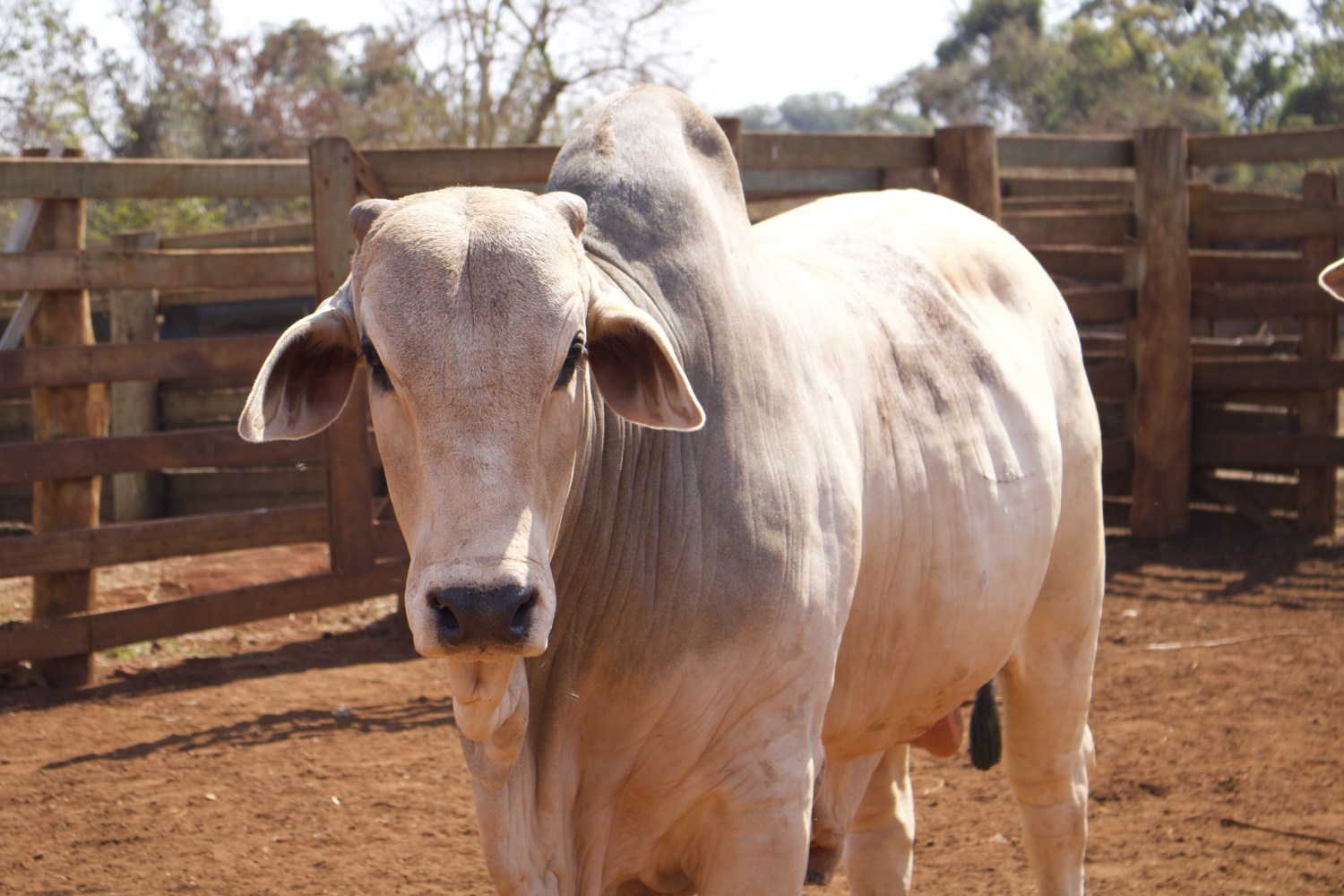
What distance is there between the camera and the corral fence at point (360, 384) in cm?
591

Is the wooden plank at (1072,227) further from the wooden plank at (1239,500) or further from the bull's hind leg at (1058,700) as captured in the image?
the bull's hind leg at (1058,700)

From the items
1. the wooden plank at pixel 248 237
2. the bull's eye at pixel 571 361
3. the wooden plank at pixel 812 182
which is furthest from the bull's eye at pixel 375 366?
the wooden plank at pixel 248 237

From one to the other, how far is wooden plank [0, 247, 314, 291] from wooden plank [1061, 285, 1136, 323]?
14.4ft

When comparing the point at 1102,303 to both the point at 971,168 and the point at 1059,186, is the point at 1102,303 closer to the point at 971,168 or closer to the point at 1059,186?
the point at 971,168

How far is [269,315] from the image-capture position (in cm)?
1028

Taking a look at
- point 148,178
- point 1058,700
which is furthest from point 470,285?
point 148,178

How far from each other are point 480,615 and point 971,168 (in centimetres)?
572

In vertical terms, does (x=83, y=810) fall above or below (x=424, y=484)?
below

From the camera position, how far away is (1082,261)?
30.3 ft

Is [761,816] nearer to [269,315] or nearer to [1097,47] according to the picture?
[269,315]

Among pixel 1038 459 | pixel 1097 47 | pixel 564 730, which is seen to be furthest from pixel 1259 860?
pixel 1097 47

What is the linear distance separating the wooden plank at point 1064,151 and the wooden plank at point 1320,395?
113 centimetres

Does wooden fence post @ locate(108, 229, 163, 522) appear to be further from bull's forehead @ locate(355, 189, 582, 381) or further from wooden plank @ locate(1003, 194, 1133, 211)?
bull's forehead @ locate(355, 189, 582, 381)

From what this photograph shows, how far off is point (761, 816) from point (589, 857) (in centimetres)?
30
